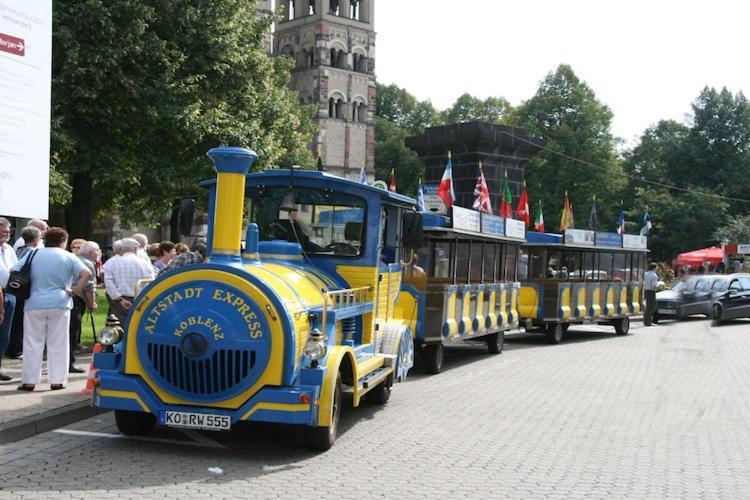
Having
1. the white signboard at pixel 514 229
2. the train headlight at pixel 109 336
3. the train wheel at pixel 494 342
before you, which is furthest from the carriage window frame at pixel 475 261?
the train headlight at pixel 109 336

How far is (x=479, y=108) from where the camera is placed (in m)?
88.1

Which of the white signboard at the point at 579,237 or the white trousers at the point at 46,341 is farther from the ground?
the white signboard at the point at 579,237

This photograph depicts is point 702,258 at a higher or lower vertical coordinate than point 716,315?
higher

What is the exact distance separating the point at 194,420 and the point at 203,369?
41cm

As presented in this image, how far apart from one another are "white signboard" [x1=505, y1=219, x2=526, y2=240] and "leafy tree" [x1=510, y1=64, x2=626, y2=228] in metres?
42.0

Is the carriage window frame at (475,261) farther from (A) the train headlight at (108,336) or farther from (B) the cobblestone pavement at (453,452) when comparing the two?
(A) the train headlight at (108,336)

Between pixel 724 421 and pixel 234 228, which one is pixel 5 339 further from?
pixel 724 421

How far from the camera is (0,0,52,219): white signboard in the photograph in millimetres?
11148

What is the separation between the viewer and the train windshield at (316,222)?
9633 millimetres

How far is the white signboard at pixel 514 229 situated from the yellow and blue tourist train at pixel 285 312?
9.71 ft

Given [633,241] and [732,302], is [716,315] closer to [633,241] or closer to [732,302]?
[732,302]

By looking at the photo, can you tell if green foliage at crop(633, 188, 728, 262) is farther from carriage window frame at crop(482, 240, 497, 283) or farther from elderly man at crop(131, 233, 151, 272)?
elderly man at crop(131, 233, 151, 272)

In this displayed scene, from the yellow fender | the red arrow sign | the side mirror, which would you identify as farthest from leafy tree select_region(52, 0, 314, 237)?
the yellow fender

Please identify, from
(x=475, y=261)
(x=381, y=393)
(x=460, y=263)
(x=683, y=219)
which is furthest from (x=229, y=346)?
(x=683, y=219)
